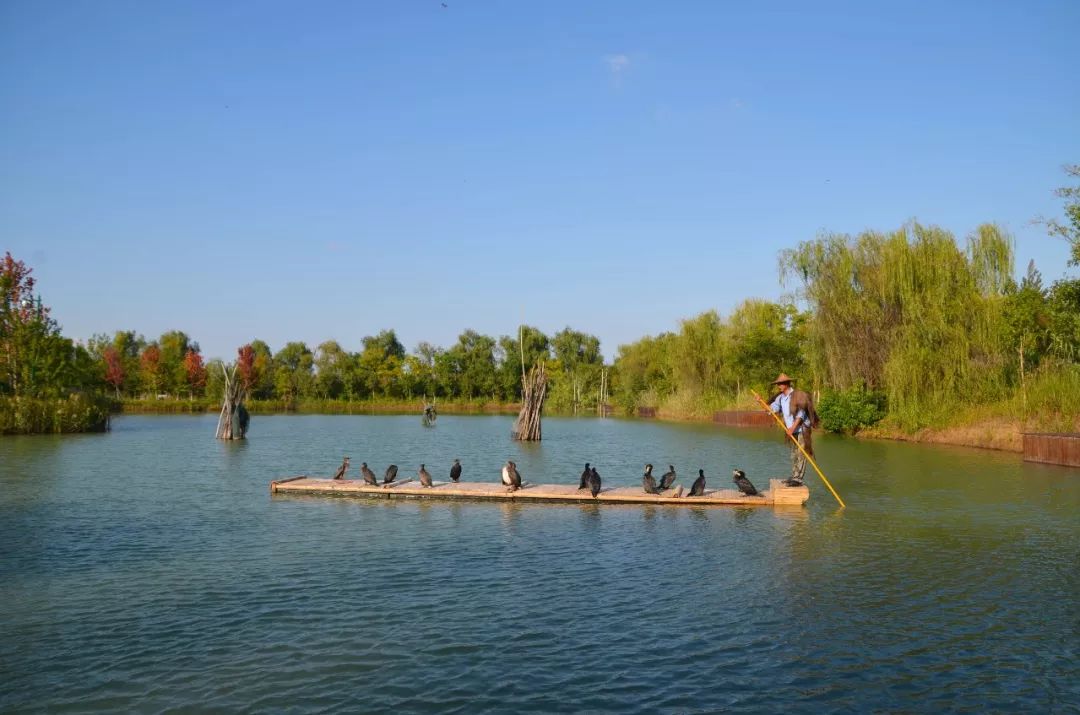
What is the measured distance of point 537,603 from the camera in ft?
36.4

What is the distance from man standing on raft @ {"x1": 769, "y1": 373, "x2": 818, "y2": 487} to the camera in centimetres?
1867

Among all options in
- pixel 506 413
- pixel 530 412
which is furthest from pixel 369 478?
pixel 506 413

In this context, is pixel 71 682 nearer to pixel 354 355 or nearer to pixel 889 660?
pixel 889 660

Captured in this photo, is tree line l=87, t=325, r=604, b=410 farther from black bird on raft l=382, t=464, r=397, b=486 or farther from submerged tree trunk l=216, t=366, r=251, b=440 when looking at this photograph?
black bird on raft l=382, t=464, r=397, b=486

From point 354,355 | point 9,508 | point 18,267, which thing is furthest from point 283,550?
point 354,355

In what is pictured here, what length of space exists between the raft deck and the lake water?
433mm

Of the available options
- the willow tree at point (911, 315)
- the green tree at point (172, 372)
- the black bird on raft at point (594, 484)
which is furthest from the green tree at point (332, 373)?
the black bird on raft at point (594, 484)

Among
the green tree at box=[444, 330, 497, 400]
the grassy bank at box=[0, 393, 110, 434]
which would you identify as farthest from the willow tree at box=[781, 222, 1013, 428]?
the green tree at box=[444, 330, 497, 400]

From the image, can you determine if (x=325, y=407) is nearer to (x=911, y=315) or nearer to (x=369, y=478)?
(x=911, y=315)

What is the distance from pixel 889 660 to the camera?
8.92 m

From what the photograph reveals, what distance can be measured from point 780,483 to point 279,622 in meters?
12.9

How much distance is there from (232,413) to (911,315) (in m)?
33.7

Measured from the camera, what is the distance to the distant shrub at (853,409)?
41.2 meters

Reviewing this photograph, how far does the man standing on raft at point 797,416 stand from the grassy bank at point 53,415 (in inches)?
1581
